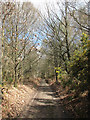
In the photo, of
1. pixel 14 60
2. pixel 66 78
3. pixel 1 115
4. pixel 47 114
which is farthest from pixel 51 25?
pixel 1 115

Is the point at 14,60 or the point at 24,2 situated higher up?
the point at 24,2

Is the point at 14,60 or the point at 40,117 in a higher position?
the point at 14,60

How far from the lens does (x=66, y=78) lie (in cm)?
813

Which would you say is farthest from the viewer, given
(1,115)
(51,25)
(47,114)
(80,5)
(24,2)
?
(24,2)

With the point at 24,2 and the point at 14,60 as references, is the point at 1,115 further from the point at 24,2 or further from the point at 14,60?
the point at 24,2

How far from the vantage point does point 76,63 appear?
6.22 metres

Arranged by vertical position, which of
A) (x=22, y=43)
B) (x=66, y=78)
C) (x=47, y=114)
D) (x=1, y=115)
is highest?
(x=22, y=43)

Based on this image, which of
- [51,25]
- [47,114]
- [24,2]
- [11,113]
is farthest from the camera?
[24,2]

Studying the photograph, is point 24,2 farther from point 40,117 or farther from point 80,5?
point 40,117

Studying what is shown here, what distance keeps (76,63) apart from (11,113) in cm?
448

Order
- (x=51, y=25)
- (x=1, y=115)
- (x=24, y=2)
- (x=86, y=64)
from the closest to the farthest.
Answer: (x=86, y=64) < (x=1, y=115) < (x=51, y=25) < (x=24, y=2)

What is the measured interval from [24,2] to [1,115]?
12.3 metres

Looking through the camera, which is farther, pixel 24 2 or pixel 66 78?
pixel 24 2

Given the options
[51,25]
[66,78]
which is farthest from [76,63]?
[51,25]
